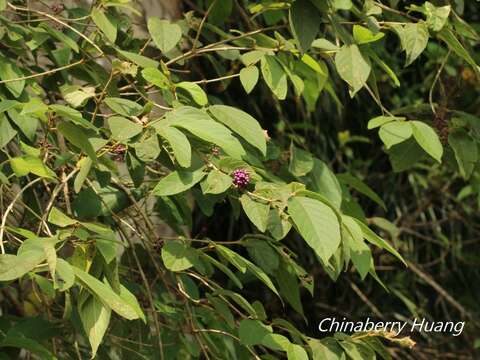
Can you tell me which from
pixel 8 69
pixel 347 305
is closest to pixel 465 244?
pixel 347 305

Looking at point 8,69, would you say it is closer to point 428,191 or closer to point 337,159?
point 337,159

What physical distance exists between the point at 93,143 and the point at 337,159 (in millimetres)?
1926

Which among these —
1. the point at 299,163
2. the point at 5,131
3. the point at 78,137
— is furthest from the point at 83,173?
the point at 299,163

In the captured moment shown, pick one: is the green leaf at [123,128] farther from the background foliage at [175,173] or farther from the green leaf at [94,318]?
the green leaf at [94,318]

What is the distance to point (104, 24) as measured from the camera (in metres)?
1.44

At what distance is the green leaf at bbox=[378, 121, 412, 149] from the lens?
1405 mm

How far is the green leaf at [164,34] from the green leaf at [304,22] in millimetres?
198

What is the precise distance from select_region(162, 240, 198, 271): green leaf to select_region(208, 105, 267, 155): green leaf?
17 centimetres

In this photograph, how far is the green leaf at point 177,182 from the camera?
1178mm

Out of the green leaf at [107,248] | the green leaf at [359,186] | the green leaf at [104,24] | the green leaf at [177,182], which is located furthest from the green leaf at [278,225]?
the green leaf at [359,186]

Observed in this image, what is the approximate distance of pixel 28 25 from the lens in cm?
156

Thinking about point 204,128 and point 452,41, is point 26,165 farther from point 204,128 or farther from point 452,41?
point 452,41

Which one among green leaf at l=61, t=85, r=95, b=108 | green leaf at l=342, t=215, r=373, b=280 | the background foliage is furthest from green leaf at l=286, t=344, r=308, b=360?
green leaf at l=61, t=85, r=95, b=108

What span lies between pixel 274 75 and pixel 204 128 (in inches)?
11.2
